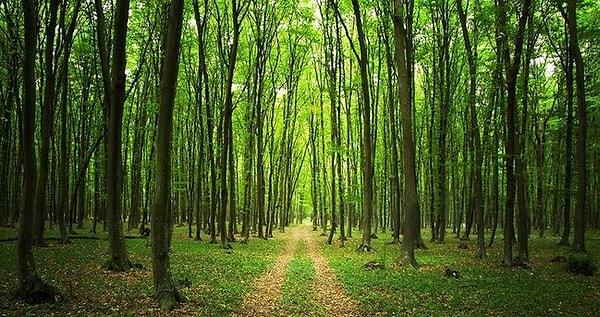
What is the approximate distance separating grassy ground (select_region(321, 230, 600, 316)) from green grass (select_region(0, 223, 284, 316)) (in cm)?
326

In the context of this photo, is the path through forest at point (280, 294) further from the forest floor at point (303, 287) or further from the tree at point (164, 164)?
the tree at point (164, 164)

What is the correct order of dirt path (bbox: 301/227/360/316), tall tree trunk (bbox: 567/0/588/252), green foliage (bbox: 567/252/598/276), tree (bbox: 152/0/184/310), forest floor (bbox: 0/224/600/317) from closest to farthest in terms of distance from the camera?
forest floor (bbox: 0/224/600/317)
tree (bbox: 152/0/184/310)
dirt path (bbox: 301/227/360/316)
green foliage (bbox: 567/252/598/276)
tall tree trunk (bbox: 567/0/588/252)

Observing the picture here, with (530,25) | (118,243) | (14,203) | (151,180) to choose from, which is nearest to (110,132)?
(118,243)

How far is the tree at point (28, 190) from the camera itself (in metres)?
8.67

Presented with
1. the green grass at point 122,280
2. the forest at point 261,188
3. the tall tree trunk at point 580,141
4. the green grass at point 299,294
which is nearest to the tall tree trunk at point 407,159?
the forest at point 261,188

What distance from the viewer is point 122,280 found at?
11.8 meters

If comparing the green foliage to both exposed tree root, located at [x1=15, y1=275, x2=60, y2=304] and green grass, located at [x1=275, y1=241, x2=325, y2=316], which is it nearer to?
green grass, located at [x1=275, y1=241, x2=325, y2=316]

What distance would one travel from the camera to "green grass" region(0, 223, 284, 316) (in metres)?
Result: 8.80

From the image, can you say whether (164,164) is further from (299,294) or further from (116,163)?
(299,294)

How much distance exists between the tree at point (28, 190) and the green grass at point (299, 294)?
493cm

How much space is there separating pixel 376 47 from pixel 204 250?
18.1 metres

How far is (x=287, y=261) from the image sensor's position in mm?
18984

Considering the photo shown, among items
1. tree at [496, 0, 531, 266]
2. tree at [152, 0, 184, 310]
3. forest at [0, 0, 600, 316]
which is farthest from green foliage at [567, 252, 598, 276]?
tree at [152, 0, 184, 310]

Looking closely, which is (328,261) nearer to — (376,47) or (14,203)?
(376,47)
